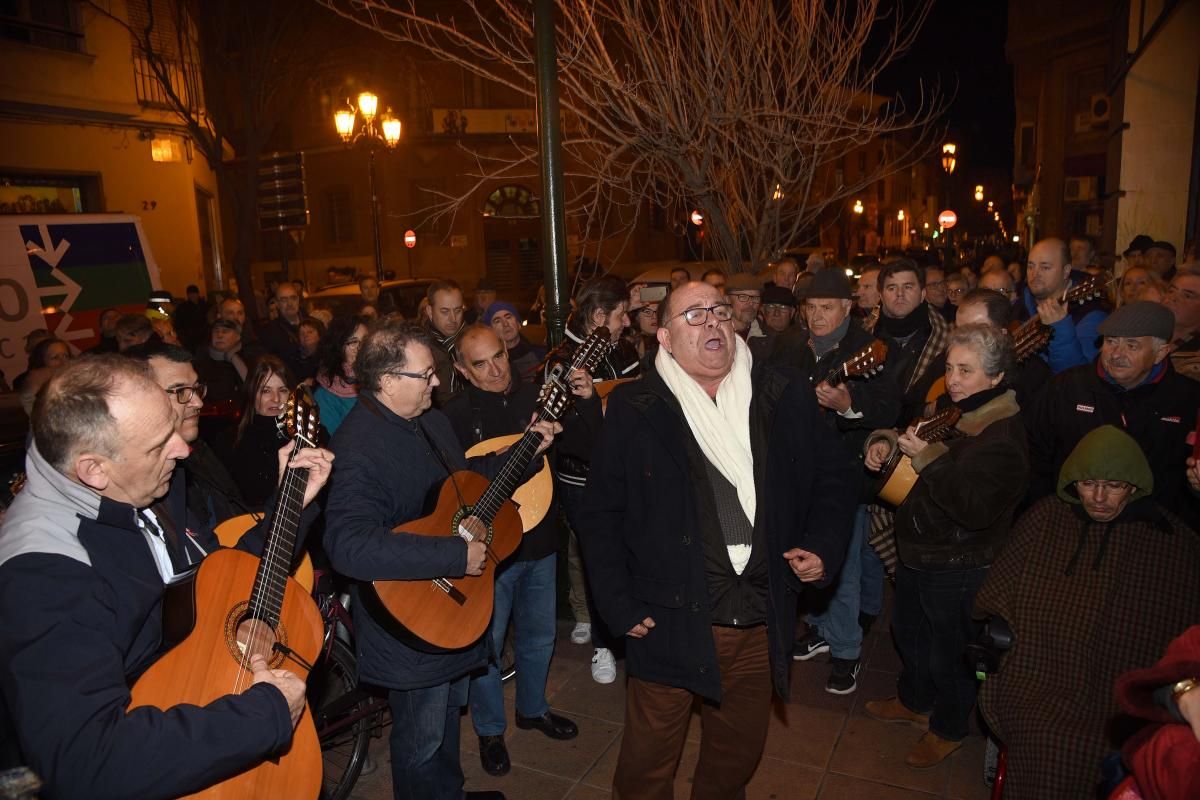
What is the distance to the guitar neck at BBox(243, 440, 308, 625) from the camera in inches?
103

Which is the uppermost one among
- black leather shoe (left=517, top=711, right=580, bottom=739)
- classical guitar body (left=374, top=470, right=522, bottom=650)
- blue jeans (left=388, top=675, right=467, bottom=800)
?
classical guitar body (left=374, top=470, right=522, bottom=650)

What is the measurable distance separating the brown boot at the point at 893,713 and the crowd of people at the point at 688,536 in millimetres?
16

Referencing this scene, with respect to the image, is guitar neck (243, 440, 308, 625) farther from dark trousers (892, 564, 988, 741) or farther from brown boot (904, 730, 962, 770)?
brown boot (904, 730, 962, 770)

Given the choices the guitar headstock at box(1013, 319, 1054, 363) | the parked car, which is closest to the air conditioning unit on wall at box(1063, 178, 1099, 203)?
the parked car

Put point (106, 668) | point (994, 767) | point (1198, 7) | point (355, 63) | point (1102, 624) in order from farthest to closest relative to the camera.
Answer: point (355, 63), point (1198, 7), point (994, 767), point (1102, 624), point (106, 668)

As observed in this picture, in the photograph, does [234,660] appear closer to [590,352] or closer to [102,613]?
[102,613]

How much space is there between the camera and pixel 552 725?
4.41 metres

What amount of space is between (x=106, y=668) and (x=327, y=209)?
34.9 m

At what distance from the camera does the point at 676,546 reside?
304cm

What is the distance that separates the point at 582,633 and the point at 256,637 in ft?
10.7

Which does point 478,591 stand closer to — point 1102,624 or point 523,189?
point 1102,624

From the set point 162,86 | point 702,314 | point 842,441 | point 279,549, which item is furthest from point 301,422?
point 162,86

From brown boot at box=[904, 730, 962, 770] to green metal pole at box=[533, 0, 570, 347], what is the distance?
3.22 m

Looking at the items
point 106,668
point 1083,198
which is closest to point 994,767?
point 106,668
